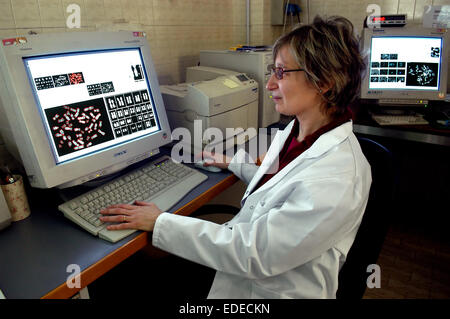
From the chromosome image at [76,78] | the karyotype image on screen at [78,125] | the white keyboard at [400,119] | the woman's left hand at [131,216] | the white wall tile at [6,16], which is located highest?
the white wall tile at [6,16]

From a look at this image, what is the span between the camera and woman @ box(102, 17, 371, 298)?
0.85 m

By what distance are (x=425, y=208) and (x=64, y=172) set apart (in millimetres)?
2784

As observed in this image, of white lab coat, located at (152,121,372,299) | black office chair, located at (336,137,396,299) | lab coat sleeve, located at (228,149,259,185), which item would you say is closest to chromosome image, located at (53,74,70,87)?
white lab coat, located at (152,121,372,299)

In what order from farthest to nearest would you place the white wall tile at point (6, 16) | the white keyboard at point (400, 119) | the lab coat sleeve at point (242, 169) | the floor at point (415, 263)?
the white keyboard at point (400, 119), the floor at point (415, 263), the lab coat sleeve at point (242, 169), the white wall tile at point (6, 16)

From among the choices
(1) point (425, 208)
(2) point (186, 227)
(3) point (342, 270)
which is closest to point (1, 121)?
(2) point (186, 227)

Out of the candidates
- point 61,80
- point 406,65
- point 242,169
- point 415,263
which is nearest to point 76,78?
point 61,80

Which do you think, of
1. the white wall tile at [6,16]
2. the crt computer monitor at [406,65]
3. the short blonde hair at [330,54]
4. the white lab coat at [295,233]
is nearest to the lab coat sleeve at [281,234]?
the white lab coat at [295,233]

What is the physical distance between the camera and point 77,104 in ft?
3.54

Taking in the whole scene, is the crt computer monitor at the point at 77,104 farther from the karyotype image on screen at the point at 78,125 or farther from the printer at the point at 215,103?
the printer at the point at 215,103

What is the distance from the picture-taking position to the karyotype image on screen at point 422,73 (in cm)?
219

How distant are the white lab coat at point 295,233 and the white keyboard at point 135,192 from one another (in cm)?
14

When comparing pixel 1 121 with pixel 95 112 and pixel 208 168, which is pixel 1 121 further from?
pixel 208 168

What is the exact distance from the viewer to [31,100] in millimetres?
959

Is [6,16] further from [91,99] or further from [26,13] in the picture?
[91,99]
